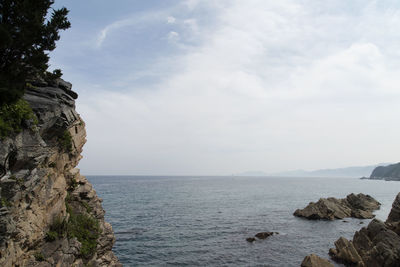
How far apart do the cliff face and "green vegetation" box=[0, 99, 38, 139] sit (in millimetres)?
393

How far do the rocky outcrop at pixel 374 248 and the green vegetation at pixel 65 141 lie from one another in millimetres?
35046

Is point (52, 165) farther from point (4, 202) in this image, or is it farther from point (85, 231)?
point (85, 231)

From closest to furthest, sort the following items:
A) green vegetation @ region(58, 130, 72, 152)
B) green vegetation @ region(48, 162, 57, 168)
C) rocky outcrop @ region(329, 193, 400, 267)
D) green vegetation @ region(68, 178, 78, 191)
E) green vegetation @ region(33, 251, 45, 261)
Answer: green vegetation @ region(33, 251, 45, 261), green vegetation @ region(48, 162, 57, 168), green vegetation @ region(58, 130, 72, 152), green vegetation @ region(68, 178, 78, 191), rocky outcrop @ region(329, 193, 400, 267)

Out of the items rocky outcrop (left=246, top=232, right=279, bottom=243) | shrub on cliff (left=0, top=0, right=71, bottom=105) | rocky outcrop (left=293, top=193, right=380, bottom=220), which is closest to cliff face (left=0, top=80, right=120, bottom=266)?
shrub on cliff (left=0, top=0, right=71, bottom=105)

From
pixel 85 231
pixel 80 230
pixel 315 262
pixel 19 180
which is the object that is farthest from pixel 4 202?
pixel 315 262

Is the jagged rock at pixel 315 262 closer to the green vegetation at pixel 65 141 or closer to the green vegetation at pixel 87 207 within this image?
the green vegetation at pixel 87 207

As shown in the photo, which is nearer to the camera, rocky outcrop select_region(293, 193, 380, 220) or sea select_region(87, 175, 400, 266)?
Answer: sea select_region(87, 175, 400, 266)

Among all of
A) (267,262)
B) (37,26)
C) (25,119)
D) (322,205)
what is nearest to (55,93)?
(25,119)

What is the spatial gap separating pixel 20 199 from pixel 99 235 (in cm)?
976

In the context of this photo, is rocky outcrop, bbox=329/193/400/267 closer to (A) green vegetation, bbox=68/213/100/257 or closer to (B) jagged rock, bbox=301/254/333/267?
(B) jagged rock, bbox=301/254/333/267

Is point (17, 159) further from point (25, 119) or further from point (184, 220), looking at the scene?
point (184, 220)

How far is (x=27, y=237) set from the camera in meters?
15.0

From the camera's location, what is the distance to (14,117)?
14664mm

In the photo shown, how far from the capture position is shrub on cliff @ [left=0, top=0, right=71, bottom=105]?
1408cm
